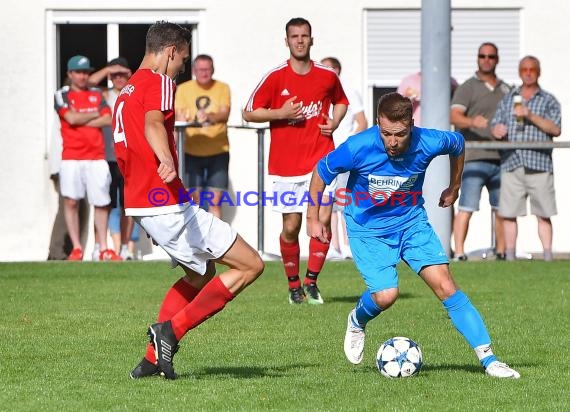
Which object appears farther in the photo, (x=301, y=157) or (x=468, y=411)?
(x=301, y=157)

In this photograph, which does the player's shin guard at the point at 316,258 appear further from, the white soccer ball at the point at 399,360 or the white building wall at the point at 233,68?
the white building wall at the point at 233,68

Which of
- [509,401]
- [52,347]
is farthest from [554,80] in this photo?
[509,401]

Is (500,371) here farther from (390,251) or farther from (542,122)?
(542,122)

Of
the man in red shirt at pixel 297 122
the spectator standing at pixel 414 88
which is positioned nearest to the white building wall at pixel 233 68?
the spectator standing at pixel 414 88

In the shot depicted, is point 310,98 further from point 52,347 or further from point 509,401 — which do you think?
point 509,401

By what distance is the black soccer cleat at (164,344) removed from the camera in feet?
27.2

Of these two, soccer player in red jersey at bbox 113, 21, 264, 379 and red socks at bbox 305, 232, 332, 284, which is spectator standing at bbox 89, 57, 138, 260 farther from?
soccer player in red jersey at bbox 113, 21, 264, 379

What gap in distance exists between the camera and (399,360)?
8.55 m

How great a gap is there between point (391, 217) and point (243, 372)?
1.30 metres

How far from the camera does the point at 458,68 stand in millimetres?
20375

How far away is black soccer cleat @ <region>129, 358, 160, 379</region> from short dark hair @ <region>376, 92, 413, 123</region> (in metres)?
1.96

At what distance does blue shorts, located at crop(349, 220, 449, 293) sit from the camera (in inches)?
348

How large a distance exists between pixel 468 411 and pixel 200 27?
13.4 m

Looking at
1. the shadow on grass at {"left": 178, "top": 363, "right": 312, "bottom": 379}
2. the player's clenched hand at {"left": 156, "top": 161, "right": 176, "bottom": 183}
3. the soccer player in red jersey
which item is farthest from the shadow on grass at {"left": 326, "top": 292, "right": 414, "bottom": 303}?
the player's clenched hand at {"left": 156, "top": 161, "right": 176, "bottom": 183}
